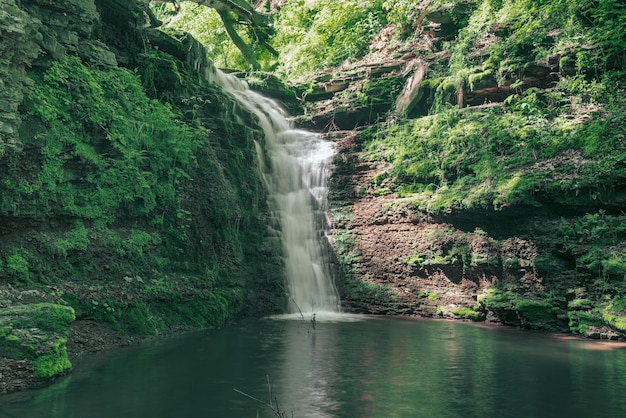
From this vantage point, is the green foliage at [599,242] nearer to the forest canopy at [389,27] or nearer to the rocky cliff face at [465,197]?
the rocky cliff face at [465,197]

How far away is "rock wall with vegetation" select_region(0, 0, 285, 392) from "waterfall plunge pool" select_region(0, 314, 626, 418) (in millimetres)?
825

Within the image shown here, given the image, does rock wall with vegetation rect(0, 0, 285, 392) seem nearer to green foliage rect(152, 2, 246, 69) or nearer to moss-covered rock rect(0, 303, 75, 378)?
moss-covered rock rect(0, 303, 75, 378)

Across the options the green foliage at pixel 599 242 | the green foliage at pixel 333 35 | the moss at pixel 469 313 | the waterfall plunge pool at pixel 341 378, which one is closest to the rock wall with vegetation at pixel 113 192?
the waterfall plunge pool at pixel 341 378

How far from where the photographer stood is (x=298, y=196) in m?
16.8

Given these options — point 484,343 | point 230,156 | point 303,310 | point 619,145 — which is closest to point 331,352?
point 484,343

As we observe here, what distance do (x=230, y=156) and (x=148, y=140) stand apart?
9.70 ft

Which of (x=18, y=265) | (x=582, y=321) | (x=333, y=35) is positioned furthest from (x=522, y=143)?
(x=333, y=35)

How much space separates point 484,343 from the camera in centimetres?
1025

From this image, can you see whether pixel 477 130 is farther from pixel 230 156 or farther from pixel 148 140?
pixel 148 140

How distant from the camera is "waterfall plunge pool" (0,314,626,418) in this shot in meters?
5.96

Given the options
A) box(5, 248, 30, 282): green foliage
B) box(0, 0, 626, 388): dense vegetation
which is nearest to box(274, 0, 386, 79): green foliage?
box(0, 0, 626, 388): dense vegetation

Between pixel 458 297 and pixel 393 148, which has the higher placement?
pixel 393 148

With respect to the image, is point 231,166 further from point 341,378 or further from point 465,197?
point 341,378

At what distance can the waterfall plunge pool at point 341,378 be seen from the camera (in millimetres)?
5965
